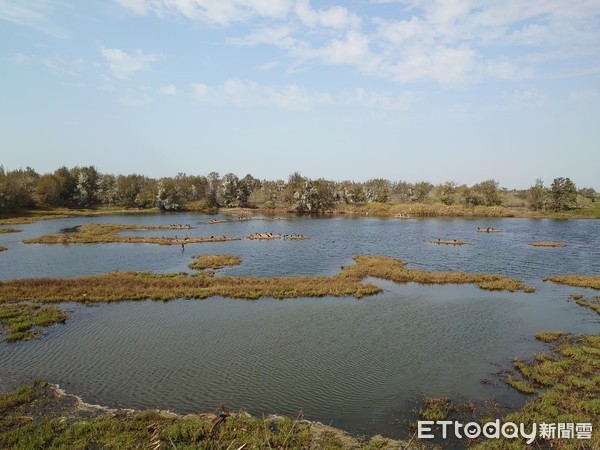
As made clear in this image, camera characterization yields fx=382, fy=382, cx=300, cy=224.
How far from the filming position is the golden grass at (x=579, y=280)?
47141 mm

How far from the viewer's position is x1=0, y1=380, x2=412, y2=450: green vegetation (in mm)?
16469

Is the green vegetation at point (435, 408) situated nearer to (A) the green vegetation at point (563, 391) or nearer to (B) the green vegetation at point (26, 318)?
(A) the green vegetation at point (563, 391)

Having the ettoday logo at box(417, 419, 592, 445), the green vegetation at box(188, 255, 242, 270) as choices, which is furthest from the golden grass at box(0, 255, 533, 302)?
the ettoday logo at box(417, 419, 592, 445)

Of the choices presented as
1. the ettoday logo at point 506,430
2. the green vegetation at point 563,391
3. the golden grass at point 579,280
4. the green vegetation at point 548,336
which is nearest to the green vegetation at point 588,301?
the golden grass at point 579,280

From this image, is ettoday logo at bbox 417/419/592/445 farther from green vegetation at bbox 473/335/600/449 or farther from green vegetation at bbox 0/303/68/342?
green vegetation at bbox 0/303/68/342

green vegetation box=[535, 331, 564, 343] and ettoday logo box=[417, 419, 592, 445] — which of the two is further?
green vegetation box=[535, 331, 564, 343]

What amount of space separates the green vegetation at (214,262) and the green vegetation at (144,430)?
123 feet

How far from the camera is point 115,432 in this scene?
56.6 feet

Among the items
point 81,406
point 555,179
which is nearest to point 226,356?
point 81,406

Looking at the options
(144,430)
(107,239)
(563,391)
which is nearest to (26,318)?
(144,430)

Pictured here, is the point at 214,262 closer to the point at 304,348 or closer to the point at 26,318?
the point at 26,318

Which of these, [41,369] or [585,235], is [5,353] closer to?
[41,369]

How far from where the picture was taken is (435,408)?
65.4ft

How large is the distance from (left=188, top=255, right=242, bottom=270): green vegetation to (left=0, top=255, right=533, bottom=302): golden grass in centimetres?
600
